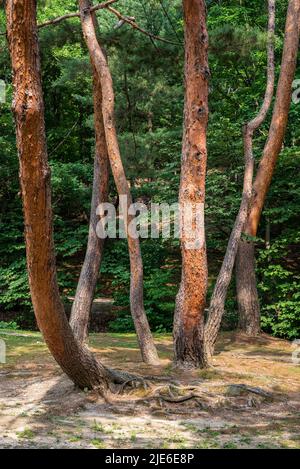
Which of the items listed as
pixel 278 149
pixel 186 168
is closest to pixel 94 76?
pixel 186 168

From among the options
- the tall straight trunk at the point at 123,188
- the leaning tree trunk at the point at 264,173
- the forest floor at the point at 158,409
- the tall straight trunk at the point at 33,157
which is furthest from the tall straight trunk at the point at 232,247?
the tall straight trunk at the point at 33,157

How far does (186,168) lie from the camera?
8.16 metres

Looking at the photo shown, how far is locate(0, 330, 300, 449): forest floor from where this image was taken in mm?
5062

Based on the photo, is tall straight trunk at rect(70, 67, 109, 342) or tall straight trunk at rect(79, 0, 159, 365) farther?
tall straight trunk at rect(70, 67, 109, 342)

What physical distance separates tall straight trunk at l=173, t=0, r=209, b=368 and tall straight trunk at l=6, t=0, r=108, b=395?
128 inches

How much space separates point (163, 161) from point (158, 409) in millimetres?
12164

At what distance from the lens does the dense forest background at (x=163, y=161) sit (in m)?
12.8

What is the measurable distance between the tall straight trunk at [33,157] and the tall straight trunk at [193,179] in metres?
3.24

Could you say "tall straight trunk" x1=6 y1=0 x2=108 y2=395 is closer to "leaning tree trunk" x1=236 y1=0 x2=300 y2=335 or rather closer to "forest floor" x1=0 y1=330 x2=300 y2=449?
"forest floor" x1=0 y1=330 x2=300 y2=449

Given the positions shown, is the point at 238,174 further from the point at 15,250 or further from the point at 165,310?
the point at 15,250

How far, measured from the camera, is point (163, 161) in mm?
17609

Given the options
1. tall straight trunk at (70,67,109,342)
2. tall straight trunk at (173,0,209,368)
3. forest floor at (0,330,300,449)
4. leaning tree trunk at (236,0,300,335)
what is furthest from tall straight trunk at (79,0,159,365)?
leaning tree trunk at (236,0,300,335)

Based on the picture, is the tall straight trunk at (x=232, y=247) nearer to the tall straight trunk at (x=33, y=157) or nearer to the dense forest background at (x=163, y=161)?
the dense forest background at (x=163, y=161)

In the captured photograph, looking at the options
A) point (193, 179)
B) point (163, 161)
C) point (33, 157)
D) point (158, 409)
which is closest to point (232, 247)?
point (193, 179)
